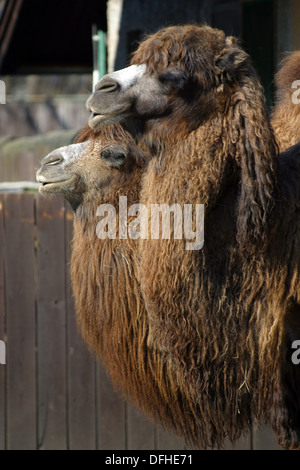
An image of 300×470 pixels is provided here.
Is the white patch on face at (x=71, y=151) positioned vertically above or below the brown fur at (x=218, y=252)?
above

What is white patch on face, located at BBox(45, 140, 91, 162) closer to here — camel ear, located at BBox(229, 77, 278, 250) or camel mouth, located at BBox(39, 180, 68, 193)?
camel mouth, located at BBox(39, 180, 68, 193)

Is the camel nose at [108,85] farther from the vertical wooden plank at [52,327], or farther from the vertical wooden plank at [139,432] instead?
the vertical wooden plank at [139,432]

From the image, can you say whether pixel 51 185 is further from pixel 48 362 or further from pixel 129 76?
pixel 48 362

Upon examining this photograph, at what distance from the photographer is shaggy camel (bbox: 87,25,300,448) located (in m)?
2.62

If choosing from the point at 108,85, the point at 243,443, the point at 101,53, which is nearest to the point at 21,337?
the point at 243,443

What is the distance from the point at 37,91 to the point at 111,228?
A: 9.02 metres

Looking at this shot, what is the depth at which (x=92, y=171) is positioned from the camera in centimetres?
→ 297

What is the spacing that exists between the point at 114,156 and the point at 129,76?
0.38m

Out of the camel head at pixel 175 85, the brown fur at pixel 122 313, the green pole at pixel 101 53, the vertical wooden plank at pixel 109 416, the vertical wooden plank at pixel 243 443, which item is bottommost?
the vertical wooden plank at pixel 243 443

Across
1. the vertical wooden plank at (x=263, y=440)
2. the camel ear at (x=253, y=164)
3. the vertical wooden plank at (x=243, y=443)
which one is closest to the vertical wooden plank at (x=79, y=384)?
the vertical wooden plank at (x=243, y=443)

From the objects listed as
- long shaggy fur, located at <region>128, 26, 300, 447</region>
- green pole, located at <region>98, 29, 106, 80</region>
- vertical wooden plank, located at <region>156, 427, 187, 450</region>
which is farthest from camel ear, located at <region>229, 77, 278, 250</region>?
green pole, located at <region>98, 29, 106, 80</region>

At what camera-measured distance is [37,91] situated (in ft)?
37.6

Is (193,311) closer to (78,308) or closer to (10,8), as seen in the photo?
(78,308)

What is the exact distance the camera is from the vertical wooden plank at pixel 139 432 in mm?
5258
